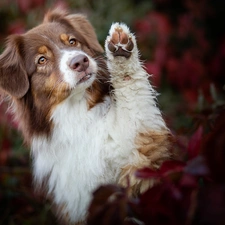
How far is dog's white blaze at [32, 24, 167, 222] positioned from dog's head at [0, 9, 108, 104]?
1.7 inches

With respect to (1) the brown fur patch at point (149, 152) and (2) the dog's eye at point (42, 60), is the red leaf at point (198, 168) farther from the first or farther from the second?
(2) the dog's eye at point (42, 60)

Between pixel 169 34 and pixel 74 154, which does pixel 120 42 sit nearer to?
pixel 74 154

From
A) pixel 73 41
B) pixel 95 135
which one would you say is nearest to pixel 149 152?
pixel 95 135

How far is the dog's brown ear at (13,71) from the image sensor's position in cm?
303

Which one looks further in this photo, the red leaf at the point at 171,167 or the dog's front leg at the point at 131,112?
the dog's front leg at the point at 131,112

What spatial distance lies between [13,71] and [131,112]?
0.85 m

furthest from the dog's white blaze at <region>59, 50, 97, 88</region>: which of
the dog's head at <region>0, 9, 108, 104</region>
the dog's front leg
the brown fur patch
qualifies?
the brown fur patch

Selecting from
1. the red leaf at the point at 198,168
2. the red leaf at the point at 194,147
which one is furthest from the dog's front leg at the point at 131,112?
the red leaf at the point at 198,168

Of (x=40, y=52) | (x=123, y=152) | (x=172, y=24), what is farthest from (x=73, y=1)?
(x=123, y=152)

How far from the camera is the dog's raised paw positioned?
268 cm

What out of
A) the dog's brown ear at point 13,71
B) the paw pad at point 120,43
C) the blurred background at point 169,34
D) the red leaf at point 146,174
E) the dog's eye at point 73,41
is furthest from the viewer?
the blurred background at point 169,34

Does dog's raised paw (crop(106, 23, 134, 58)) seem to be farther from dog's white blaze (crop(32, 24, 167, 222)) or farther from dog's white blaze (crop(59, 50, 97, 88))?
dog's white blaze (crop(59, 50, 97, 88))

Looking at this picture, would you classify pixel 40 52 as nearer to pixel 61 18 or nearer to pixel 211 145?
pixel 61 18

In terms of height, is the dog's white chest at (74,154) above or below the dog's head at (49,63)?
below
